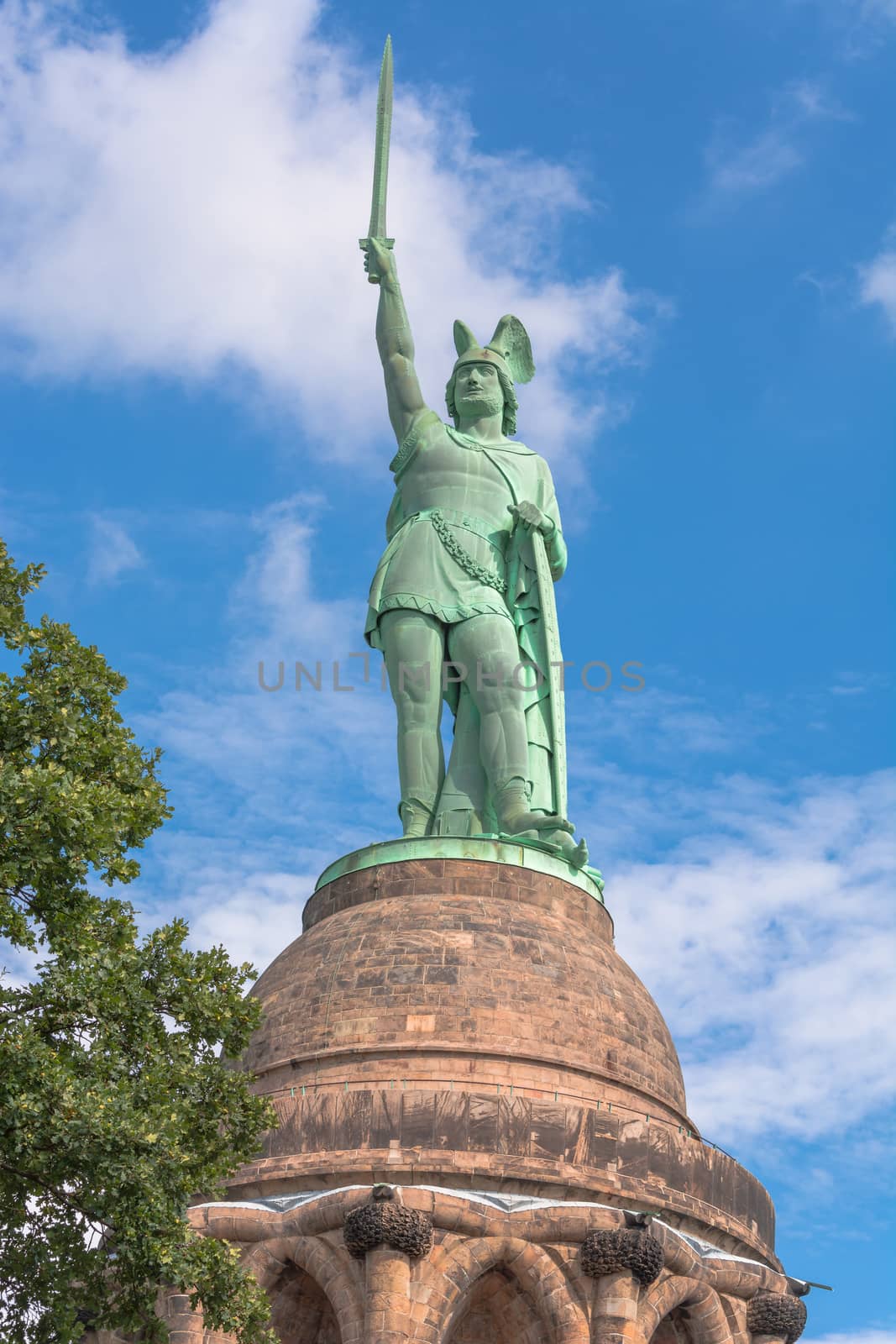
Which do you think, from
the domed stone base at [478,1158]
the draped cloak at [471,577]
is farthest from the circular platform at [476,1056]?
the draped cloak at [471,577]

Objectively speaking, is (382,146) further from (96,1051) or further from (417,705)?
(96,1051)

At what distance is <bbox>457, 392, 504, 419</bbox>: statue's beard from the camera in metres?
27.2

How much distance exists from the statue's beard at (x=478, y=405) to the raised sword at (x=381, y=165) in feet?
7.05

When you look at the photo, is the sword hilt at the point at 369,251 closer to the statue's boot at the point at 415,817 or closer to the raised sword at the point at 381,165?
the raised sword at the point at 381,165

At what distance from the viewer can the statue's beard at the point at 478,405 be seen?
27188 mm

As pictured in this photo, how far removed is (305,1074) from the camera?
20.3 meters

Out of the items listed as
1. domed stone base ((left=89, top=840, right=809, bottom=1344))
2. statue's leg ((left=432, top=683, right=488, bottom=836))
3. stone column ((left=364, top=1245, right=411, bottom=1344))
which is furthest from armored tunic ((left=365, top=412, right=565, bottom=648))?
stone column ((left=364, top=1245, right=411, bottom=1344))

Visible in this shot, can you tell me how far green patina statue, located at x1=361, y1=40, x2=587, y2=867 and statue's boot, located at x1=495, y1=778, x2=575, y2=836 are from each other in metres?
0.02

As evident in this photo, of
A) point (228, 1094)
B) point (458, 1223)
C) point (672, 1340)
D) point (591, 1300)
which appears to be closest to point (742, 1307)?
point (672, 1340)

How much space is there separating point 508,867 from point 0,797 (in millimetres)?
9171

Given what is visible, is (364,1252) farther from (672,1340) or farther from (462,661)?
(462,661)

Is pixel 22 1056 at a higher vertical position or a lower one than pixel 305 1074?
lower

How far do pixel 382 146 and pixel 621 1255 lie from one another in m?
16.9

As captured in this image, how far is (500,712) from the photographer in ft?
80.1
